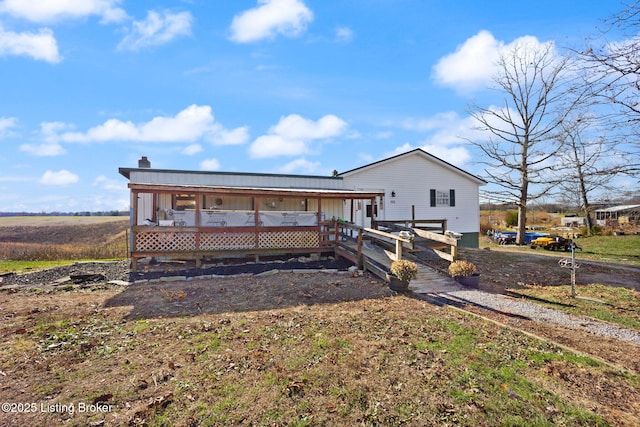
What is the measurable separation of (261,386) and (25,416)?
2.23 metres

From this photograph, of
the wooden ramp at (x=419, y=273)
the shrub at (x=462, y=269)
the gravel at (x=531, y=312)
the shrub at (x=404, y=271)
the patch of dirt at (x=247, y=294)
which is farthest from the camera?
the shrub at (x=462, y=269)

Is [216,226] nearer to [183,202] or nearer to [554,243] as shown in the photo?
[183,202]

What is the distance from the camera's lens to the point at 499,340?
486 cm

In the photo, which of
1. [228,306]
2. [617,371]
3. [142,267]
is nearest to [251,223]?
[142,267]

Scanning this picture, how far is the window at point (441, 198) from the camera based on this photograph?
59.5ft

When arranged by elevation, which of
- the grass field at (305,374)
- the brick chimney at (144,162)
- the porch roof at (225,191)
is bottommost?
the grass field at (305,374)

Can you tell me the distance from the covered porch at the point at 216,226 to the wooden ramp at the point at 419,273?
5.56ft

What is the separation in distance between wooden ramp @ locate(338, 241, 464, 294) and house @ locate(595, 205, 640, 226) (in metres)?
35.4

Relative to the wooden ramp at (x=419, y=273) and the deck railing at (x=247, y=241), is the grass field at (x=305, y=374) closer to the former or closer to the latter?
the wooden ramp at (x=419, y=273)

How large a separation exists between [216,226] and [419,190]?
11.6 meters

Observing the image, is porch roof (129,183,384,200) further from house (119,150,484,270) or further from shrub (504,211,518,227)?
shrub (504,211,518,227)

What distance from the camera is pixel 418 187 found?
1769cm

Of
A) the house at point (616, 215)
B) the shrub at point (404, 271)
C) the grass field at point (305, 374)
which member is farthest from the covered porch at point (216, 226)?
the house at point (616, 215)

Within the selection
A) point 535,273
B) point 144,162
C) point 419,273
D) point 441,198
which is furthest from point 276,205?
point 535,273
